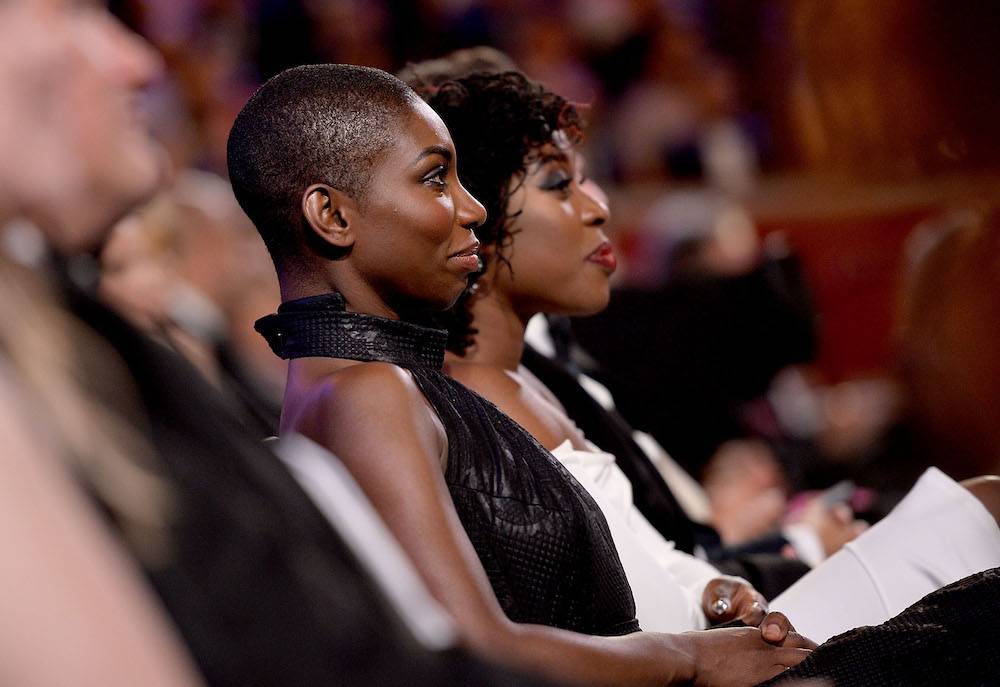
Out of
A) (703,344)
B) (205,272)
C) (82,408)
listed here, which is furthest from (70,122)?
(205,272)

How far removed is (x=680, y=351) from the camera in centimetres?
280

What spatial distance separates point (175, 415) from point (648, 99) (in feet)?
15.3

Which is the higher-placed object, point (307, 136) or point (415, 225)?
point (307, 136)

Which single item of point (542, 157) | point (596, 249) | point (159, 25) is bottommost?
point (596, 249)

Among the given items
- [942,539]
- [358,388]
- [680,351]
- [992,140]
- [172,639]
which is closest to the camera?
[172,639]

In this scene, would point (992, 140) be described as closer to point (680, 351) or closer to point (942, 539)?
point (680, 351)

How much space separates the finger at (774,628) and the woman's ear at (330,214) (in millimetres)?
565

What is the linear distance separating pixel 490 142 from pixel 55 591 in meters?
1.16

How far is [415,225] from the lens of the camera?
125cm

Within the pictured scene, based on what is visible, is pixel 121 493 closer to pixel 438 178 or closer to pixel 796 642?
pixel 438 178

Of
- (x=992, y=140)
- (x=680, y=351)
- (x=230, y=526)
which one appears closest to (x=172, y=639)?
(x=230, y=526)

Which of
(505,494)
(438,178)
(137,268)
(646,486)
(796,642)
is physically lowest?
(796,642)

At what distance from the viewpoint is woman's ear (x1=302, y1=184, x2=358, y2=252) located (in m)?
1.22

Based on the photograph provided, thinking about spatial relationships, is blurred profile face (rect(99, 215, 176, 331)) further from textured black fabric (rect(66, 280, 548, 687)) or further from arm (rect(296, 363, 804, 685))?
textured black fabric (rect(66, 280, 548, 687))
